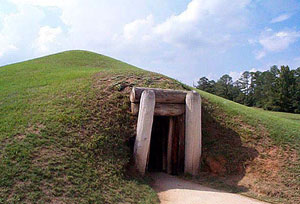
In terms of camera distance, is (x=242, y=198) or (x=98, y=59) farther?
(x=98, y=59)

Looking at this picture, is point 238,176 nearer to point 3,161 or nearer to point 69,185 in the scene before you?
point 69,185

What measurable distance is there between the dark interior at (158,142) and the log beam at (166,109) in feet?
3.48

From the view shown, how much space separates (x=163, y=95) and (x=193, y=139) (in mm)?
1786

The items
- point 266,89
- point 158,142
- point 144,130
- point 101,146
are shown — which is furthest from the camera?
point 266,89

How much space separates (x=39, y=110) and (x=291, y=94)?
42.0 m

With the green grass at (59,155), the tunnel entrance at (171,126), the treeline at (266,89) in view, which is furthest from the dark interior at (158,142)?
the treeline at (266,89)

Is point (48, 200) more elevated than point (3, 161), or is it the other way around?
point (3, 161)

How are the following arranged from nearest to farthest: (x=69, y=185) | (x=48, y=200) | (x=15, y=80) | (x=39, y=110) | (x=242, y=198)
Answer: (x=48, y=200), (x=69, y=185), (x=242, y=198), (x=39, y=110), (x=15, y=80)

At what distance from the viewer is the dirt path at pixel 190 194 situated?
6117 mm

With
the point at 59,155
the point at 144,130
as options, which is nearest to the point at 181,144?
the point at 144,130

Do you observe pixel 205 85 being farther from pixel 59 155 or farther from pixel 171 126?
pixel 59 155

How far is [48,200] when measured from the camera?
4.96m

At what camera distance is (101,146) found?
728cm

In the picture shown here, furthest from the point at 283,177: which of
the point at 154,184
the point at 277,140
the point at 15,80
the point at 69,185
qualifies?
the point at 15,80
